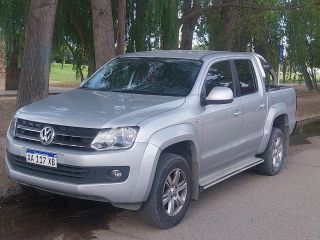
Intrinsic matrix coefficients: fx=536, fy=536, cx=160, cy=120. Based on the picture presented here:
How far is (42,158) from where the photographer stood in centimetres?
518

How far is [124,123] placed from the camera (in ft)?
16.6

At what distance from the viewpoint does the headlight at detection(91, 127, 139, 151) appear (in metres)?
5.00

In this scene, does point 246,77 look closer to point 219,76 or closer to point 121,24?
point 219,76

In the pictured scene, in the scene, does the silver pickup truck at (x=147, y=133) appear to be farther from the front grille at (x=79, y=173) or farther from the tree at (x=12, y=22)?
the tree at (x=12, y=22)

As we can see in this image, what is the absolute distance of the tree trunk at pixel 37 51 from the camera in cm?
845

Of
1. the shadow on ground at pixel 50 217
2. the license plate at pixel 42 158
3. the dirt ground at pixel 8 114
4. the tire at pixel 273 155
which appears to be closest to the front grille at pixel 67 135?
the license plate at pixel 42 158

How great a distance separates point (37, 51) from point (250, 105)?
358 cm

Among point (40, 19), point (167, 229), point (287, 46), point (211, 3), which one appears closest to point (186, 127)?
point (167, 229)

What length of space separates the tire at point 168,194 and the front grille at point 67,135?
2.53ft

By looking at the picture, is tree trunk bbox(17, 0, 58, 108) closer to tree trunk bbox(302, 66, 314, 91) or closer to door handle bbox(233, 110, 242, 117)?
door handle bbox(233, 110, 242, 117)

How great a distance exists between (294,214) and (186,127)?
171cm

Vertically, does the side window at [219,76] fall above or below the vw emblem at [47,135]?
above

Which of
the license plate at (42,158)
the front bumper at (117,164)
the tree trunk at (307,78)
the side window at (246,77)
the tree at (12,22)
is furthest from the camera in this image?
the tree trunk at (307,78)

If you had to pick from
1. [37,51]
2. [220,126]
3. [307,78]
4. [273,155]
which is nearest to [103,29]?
[37,51]
